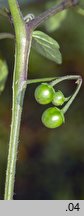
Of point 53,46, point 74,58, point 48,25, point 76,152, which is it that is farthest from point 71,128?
point 53,46

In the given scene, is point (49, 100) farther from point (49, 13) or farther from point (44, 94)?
point (49, 13)

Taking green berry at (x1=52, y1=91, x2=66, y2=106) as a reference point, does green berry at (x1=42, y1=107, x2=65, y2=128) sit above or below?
below

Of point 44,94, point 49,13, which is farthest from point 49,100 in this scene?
point 49,13

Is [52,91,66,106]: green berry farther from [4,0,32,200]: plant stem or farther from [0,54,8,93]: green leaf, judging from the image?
[0,54,8,93]: green leaf

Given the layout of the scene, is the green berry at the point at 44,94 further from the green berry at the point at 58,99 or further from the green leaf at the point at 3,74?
the green leaf at the point at 3,74

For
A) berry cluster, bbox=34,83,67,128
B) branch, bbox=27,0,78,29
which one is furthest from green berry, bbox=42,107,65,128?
branch, bbox=27,0,78,29

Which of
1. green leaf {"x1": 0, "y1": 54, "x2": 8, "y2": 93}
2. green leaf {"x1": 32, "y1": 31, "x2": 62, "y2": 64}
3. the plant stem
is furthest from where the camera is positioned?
green leaf {"x1": 0, "y1": 54, "x2": 8, "y2": 93}

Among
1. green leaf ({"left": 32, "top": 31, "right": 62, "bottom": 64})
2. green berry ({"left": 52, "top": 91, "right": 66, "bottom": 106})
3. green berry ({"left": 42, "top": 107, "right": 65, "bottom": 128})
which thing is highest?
green leaf ({"left": 32, "top": 31, "right": 62, "bottom": 64})

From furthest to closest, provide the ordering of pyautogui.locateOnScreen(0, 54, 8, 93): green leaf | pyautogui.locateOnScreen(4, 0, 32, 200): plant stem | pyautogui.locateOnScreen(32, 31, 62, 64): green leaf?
pyautogui.locateOnScreen(0, 54, 8, 93): green leaf, pyautogui.locateOnScreen(32, 31, 62, 64): green leaf, pyautogui.locateOnScreen(4, 0, 32, 200): plant stem
